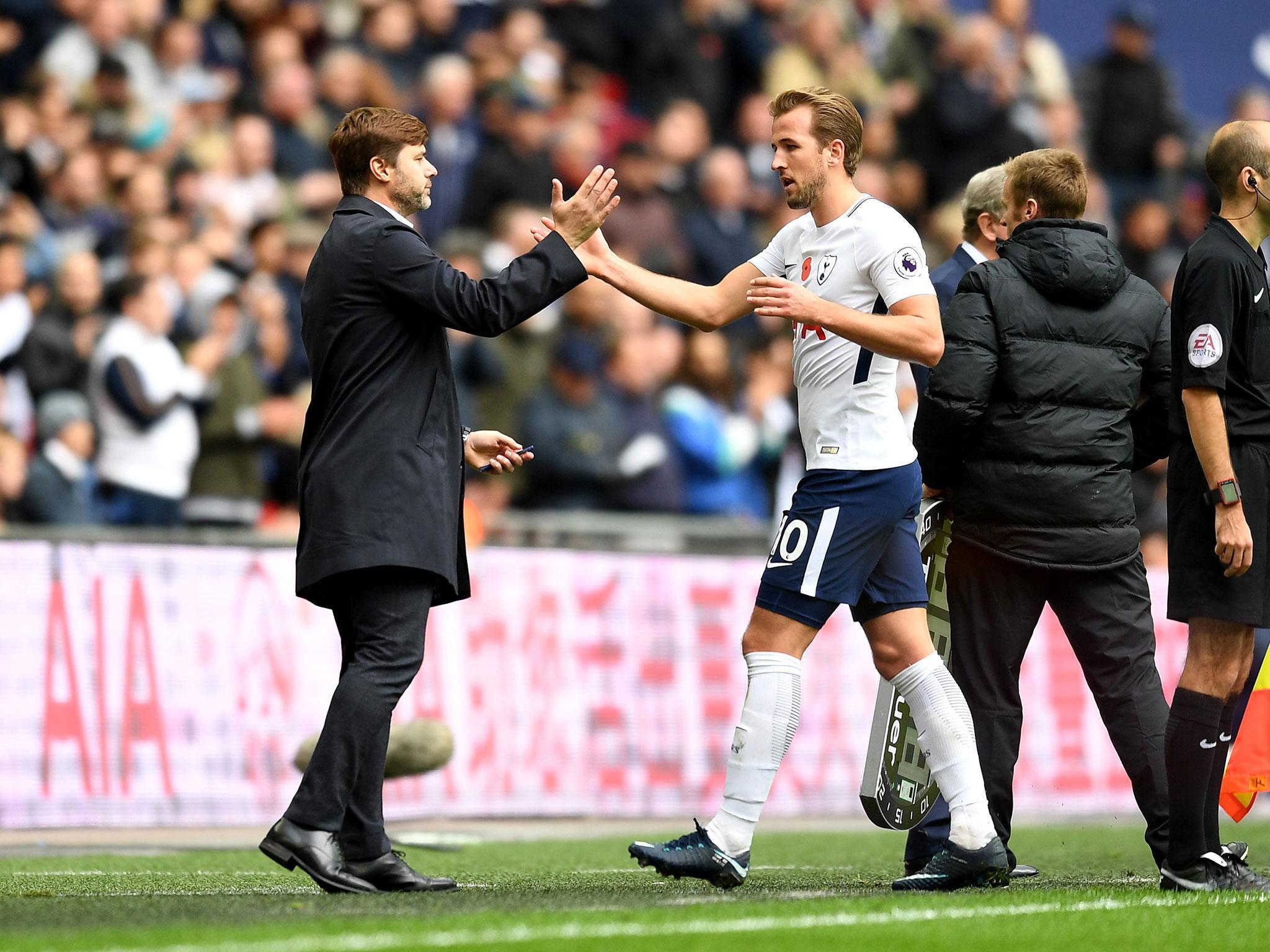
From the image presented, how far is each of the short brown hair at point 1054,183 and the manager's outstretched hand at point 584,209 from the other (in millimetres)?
1511

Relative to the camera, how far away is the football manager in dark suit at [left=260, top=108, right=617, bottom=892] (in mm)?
6082

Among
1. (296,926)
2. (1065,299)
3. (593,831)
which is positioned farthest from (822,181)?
(593,831)

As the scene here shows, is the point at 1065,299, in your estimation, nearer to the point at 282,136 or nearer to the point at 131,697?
the point at 131,697

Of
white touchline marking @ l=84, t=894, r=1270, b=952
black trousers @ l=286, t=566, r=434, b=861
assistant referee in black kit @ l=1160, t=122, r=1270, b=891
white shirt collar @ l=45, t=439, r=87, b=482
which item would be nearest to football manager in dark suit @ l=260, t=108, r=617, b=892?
black trousers @ l=286, t=566, r=434, b=861

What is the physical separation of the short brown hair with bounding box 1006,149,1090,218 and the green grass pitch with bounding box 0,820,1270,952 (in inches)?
89.4

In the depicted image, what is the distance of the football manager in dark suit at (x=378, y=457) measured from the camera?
6.08 metres

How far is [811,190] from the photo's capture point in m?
6.44

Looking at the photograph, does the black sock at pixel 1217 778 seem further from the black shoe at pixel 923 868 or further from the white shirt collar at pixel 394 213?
the white shirt collar at pixel 394 213

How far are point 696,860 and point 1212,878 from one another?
1.62 m

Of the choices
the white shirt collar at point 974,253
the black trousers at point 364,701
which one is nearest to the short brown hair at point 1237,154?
the white shirt collar at point 974,253

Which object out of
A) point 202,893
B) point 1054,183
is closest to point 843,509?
point 1054,183

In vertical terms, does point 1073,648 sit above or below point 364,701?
above

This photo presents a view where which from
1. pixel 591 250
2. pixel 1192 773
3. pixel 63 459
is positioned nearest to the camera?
pixel 1192 773

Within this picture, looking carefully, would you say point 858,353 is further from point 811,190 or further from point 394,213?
point 394,213
